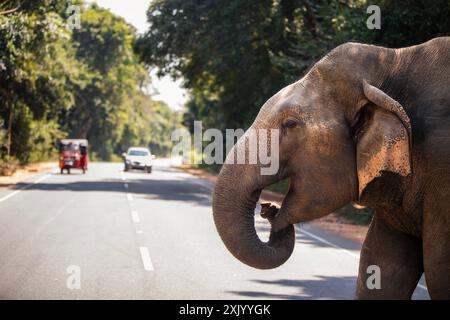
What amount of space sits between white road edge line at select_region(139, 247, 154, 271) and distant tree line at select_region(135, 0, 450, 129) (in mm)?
9485

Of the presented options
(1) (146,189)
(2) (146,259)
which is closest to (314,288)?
(2) (146,259)

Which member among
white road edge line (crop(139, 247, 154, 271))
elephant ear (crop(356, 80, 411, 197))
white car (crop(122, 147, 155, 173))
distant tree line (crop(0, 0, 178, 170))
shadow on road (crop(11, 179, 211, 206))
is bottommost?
shadow on road (crop(11, 179, 211, 206))

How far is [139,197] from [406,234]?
24.1 metres

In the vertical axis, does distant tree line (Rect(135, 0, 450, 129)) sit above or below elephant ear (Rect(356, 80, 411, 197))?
above

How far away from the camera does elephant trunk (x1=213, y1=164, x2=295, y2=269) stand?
4.38 meters

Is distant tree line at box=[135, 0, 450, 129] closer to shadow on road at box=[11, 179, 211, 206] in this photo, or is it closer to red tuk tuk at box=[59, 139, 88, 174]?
shadow on road at box=[11, 179, 211, 206]

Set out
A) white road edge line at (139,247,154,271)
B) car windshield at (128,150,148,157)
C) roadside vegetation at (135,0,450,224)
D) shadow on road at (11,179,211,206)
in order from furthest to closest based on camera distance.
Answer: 1. car windshield at (128,150,148,157)
2. shadow on road at (11,179,211,206)
3. roadside vegetation at (135,0,450,224)
4. white road edge line at (139,247,154,271)

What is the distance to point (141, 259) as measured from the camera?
13750mm

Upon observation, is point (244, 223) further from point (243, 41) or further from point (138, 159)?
point (138, 159)

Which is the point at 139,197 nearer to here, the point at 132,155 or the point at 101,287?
the point at 101,287

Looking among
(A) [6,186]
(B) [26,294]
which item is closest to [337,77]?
(B) [26,294]

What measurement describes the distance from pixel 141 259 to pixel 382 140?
10.0 metres

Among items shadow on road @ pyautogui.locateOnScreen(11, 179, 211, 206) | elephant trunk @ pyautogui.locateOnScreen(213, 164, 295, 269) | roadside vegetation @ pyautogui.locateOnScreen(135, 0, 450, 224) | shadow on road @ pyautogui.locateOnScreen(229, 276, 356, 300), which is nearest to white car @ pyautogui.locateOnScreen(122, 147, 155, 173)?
roadside vegetation @ pyautogui.locateOnScreen(135, 0, 450, 224)
